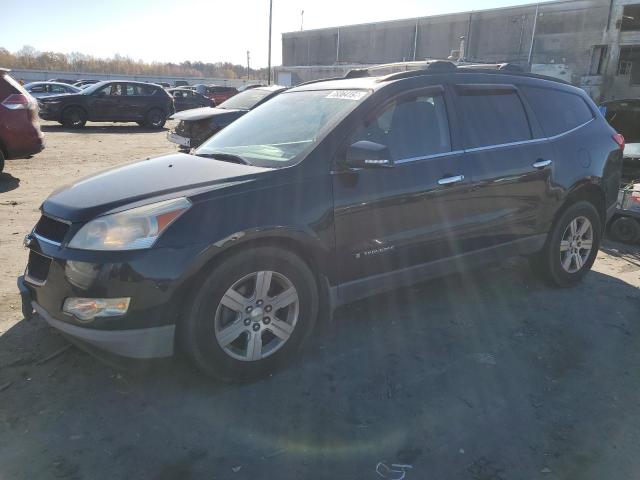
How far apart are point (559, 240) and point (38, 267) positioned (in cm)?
413

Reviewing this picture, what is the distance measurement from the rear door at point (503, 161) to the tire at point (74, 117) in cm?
1746

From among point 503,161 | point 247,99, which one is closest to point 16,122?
point 247,99

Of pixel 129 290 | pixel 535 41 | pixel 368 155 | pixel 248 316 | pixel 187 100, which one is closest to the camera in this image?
pixel 129 290

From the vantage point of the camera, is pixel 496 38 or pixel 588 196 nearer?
pixel 588 196

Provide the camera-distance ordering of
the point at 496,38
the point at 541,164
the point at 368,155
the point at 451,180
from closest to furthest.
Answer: the point at 368,155 < the point at 451,180 < the point at 541,164 < the point at 496,38

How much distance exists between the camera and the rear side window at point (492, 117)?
391cm

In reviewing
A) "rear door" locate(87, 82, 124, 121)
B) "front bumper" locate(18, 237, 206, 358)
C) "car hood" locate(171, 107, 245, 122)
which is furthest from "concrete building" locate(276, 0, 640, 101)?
"front bumper" locate(18, 237, 206, 358)

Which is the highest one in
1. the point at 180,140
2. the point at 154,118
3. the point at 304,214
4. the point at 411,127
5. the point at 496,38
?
the point at 496,38

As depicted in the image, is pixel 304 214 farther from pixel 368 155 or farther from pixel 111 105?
pixel 111 105

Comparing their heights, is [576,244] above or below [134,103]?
below

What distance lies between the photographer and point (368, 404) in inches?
→ 114

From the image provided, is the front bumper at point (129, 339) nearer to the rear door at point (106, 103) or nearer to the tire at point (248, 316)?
the tire at point (248, 316)

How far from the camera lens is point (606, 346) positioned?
3707 mm

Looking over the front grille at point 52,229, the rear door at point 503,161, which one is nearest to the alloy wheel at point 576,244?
the rear door at point 503,161
